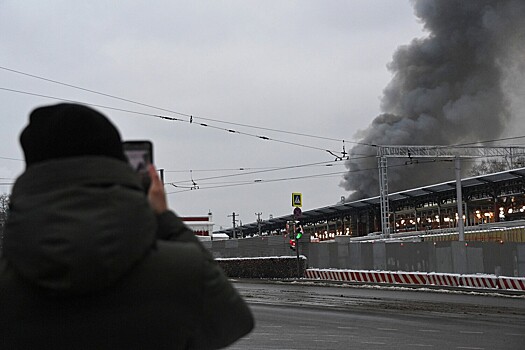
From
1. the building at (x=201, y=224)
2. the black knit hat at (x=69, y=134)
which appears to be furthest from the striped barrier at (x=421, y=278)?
the building at (x=201, y=224)

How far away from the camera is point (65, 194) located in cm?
186

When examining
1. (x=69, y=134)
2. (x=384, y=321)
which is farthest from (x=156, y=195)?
(x=384, y=321)

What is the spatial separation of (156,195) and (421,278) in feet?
107

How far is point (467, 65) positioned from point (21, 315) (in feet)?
294

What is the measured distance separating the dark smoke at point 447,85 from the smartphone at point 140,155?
80.5 meters

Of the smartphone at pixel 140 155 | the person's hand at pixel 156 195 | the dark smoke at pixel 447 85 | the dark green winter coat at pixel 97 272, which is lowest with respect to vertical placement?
the dark green winter coat at pixel 97 272

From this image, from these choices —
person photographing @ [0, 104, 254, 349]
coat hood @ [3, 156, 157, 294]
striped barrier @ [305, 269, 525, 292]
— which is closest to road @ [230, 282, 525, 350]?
striped barrier @ [305, 269, 525, 292]

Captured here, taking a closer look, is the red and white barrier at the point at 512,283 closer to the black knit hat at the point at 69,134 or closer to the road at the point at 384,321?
the road at the point at 384,321

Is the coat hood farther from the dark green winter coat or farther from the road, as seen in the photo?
the road

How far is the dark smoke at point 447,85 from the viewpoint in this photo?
84688 mm

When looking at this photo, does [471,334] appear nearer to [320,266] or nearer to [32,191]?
[32,191]

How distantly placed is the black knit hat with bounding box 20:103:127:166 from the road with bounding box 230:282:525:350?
1088 centimetres

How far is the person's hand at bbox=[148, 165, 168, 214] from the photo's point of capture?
6.92 ft

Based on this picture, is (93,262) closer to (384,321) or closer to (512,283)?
(384,321)
